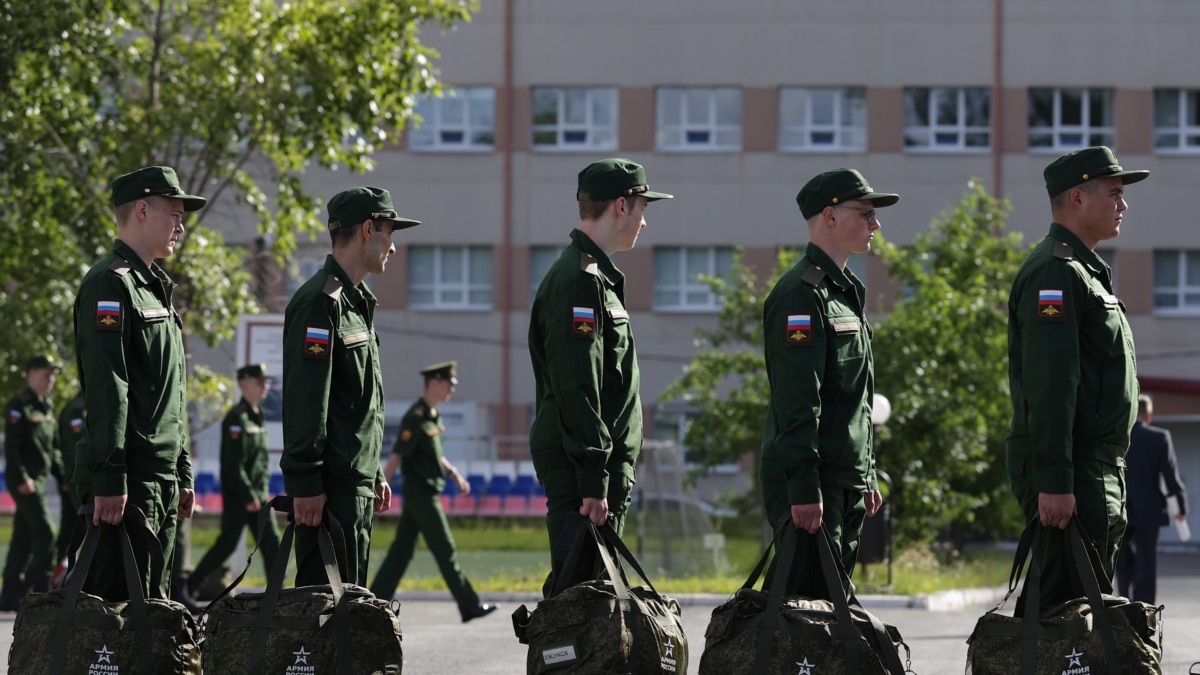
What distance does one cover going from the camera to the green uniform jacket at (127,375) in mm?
7434

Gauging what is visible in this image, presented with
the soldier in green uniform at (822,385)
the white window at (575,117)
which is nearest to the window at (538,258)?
the white window at (575,117)

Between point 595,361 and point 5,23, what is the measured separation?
11.0m

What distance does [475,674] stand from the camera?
10422 millimetres

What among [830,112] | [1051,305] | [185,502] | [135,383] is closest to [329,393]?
[135,383]

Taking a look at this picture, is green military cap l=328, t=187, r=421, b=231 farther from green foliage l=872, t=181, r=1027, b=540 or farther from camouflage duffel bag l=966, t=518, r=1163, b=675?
green foliage l=872, t=181, r=1027, b=540

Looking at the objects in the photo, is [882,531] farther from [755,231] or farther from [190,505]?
[755,231]

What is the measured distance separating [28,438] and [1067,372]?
442 inches

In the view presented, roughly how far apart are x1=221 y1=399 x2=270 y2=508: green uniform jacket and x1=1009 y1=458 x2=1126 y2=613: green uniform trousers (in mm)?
9301

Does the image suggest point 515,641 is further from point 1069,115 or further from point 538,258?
point 1069,115

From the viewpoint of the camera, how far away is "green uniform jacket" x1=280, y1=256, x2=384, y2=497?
7480 mm

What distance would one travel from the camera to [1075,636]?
6.75m

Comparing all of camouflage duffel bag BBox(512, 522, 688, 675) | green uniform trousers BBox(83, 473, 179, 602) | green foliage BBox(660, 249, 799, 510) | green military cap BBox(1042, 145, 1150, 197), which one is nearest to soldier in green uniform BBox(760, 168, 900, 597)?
camouflage duffel bag BBox(512, 522, 688, 675)

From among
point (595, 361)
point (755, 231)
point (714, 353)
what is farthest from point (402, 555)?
point (755, 231)

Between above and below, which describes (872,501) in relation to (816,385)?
below
